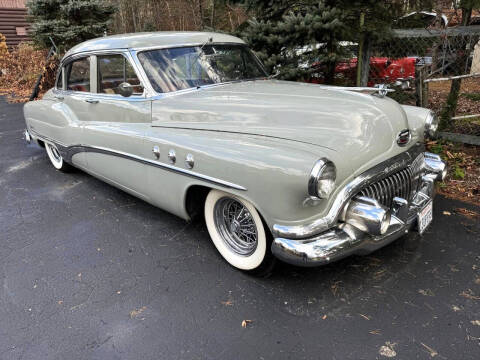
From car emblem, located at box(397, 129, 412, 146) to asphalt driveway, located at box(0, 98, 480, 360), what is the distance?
88 centimetres

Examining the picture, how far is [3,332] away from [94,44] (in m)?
2.92

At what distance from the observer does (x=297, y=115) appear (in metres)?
2.63

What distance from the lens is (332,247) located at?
7.12 ft

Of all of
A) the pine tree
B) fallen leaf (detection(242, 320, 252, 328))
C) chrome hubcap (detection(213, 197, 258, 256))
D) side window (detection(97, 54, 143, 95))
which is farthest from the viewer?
the pine tree

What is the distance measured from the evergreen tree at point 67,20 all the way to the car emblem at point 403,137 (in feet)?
36.0

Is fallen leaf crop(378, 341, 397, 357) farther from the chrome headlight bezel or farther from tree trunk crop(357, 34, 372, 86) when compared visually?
tree trunk crop(357, 34, 372, 86)

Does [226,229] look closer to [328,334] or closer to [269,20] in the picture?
[328,334]

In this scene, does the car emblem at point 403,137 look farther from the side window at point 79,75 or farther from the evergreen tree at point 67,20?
the evergreen tree at point 67,20

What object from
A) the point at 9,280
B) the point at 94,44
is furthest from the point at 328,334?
the point at 94,44

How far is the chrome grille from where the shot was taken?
2430 millimetres

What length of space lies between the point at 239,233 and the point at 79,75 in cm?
283

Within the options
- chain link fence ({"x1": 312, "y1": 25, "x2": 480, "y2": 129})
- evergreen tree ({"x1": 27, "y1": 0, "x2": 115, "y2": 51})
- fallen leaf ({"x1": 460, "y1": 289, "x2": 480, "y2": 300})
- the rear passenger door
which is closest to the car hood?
the rear passenger door

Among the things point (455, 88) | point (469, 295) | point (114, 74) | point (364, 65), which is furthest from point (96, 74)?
point (455, 88)

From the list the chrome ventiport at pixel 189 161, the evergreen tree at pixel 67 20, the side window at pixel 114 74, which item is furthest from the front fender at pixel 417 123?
the evergreen tree at pixel 67 20
